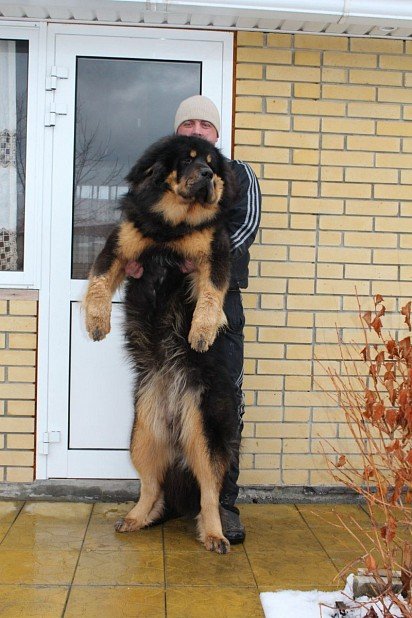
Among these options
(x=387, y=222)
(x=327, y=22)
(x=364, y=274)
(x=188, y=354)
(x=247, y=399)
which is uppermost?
(x=327, y=22)

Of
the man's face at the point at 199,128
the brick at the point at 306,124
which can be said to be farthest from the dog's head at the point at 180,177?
the brick at the point at 306,124

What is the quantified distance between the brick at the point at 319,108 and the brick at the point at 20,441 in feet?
8.98

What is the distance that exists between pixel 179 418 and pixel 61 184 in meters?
1.78

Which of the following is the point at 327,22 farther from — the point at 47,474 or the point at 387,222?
the point at 47,474

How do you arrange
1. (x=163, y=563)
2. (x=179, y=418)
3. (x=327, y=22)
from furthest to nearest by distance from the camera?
(x=327, y=22) < (x=179, y=418) < (x=163, y=563)

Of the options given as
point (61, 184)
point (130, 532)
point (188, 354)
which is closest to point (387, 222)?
point (188, 354)

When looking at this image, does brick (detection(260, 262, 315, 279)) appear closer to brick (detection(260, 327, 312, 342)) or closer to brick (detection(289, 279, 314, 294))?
brick (detection(289, 279, 314, 294))

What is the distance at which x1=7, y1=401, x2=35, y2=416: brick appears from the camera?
4.30m

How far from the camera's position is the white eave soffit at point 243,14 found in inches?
153

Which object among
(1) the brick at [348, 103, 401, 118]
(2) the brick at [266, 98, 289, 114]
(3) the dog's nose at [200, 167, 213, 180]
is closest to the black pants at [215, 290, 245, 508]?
(3) the dog's nose at [200, 167, 213, 180]

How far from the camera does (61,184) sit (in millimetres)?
4305

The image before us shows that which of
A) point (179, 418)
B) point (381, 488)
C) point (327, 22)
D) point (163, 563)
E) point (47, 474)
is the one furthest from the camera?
point (47, 474)

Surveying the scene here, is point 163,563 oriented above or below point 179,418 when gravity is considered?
below

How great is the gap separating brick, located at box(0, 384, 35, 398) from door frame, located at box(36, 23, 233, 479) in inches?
2.2
